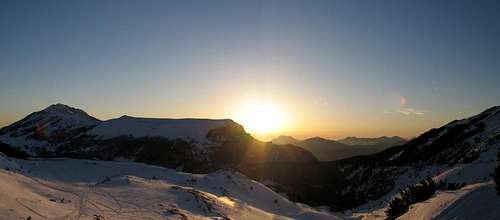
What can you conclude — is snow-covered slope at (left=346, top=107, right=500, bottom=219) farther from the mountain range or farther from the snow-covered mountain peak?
the snow-covered mountain peak

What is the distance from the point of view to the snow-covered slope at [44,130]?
349 ft

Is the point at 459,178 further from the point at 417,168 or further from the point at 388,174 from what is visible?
the point at 388,174

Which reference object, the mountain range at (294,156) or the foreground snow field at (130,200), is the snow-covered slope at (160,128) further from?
the foreground snow field at (130,200)

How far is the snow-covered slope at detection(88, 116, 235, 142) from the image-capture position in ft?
298

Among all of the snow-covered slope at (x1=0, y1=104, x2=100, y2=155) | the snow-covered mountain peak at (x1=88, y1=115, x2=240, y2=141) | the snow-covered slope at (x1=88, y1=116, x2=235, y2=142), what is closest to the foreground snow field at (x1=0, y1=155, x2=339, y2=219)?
the snow-covered slope at (x1=88, y1=116, x2=235, y2=142)

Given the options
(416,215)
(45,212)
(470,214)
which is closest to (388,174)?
(416,215)

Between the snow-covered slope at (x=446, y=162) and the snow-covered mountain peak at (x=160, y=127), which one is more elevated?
the snow-covered mountain peak at (x=160, y=127)

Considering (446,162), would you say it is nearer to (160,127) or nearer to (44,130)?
(160,127)

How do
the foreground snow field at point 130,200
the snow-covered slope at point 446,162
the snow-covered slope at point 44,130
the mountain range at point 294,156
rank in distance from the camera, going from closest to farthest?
the foreground snow field at point 130,200
the mountain range at point 294,156
the snow-covered slope at point 446,162
the snow-covered slope at point 44,130

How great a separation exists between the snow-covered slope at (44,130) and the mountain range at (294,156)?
1.29 feet

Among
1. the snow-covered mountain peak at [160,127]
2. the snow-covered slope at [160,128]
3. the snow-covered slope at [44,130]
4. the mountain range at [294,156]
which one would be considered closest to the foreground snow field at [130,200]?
the mountain range at [294,156]

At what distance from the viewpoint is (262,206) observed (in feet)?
76.4

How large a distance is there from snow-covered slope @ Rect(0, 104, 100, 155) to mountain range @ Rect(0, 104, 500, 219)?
39 centimetres

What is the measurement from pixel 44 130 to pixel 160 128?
2052 inches
